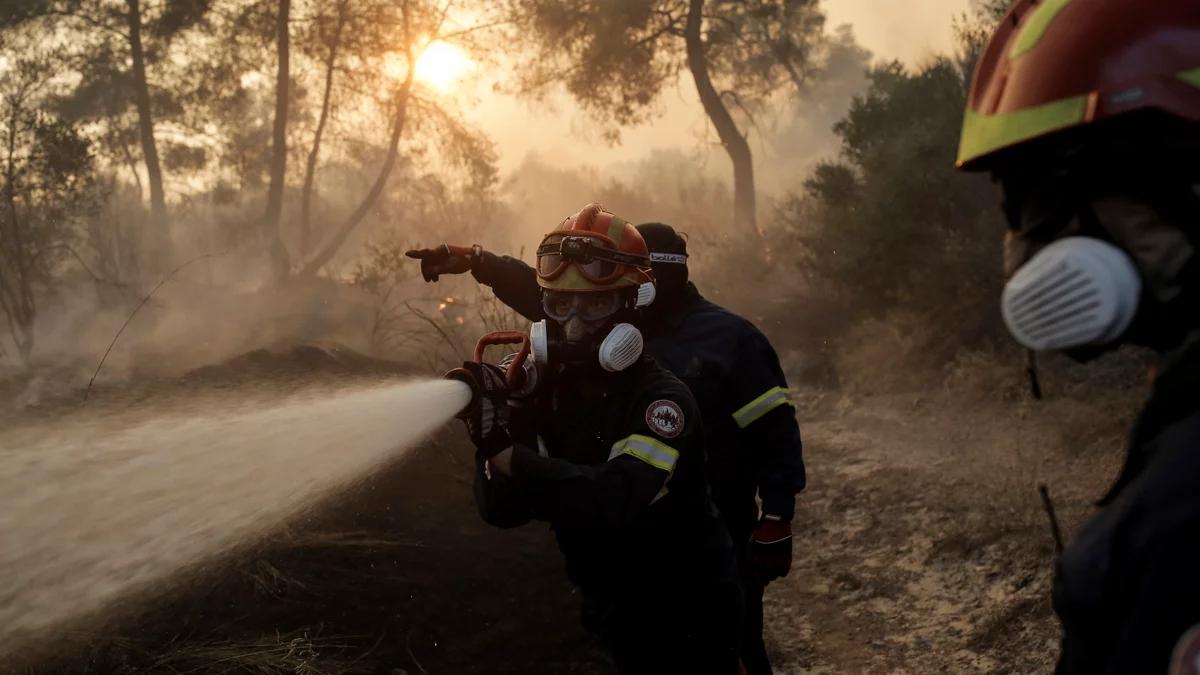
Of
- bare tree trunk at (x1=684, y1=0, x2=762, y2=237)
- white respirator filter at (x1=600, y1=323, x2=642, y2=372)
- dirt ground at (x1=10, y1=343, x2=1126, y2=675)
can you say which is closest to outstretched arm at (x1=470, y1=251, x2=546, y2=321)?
white respirator filter at (x1=600, y1=323, x2=642, y2=372)

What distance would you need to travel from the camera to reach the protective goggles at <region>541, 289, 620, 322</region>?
10.4 feet

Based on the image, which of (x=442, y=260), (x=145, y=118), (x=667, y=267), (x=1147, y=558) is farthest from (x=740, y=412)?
(x=145, y=118)

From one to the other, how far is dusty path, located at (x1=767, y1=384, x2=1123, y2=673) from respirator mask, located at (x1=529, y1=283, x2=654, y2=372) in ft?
9.56

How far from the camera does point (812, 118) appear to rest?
194 feet

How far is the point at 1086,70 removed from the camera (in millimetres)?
1348

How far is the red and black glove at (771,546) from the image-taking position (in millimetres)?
3791

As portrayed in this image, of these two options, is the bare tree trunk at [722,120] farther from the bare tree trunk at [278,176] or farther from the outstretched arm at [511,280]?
the outstretched arm at [511,280]

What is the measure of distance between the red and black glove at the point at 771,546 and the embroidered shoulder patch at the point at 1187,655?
276 centimetres

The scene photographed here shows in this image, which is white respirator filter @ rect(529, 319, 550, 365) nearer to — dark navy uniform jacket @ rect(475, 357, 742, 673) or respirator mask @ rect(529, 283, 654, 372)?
respirator mask @ rect(529, 283, 654, 372)

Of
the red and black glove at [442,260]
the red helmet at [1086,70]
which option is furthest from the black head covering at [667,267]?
the red helmet at [1086,70]

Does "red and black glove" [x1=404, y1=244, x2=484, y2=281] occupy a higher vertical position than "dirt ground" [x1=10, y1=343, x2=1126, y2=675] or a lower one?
higher

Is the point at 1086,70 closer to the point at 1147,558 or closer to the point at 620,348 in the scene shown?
the point at 1147,558

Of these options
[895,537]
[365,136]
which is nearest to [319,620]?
[895,537]

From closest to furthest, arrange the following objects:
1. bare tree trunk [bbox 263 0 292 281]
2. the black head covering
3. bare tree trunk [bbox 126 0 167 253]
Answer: the black head covering < bare tree trunk [bbox 126 0 167 253] < bare tree trunk [bbox 263 0 292 281]
